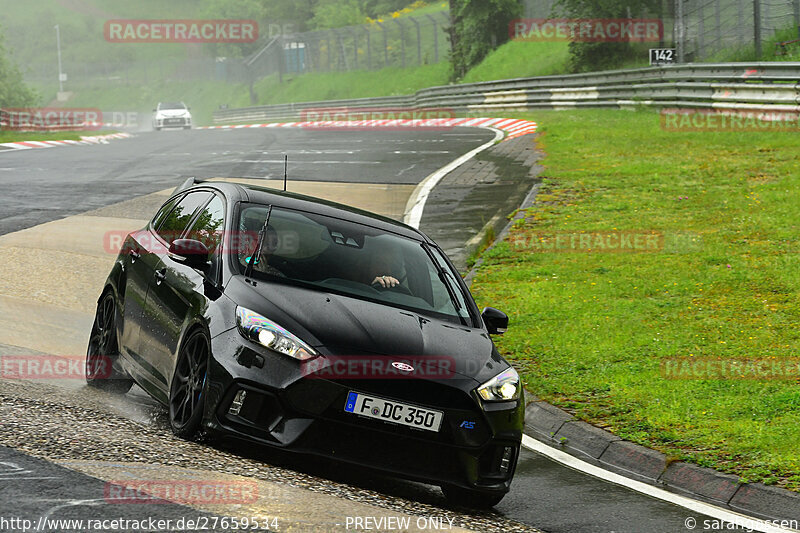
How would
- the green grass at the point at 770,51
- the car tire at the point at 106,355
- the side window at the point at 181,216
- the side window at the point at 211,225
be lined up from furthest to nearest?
the green grass at the point at 770,51 < the car tire at the point at 106,355 < the side window at the point at 181,216 < the side window at the point at 211,225

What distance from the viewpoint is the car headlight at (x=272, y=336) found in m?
5.89

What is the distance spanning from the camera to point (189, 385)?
6.39 m

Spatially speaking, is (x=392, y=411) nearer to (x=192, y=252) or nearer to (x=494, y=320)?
(x=494, y=320)

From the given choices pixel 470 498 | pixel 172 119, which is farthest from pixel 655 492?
pixel 172 119

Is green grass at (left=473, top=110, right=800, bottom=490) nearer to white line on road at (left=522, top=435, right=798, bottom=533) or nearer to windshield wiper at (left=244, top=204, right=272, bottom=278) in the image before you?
white line on road at (left=522, top=435, right=798, bottom=533)

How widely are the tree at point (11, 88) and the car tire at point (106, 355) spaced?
3588 inches

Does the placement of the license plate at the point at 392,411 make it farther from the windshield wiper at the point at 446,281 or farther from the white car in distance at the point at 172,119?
the white car in distance at the point at 172,119

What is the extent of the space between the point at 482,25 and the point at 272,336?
53.9 metres

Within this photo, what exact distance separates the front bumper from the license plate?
28 millimetres

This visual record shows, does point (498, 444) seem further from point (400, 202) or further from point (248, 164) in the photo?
point (248, 164)

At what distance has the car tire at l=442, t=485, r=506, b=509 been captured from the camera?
20.4 feet

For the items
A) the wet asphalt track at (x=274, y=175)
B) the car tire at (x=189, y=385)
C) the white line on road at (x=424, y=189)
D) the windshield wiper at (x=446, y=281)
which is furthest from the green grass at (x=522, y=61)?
the car tire at (x=189, y=385)

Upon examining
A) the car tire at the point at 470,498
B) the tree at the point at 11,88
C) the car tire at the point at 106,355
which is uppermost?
the tree at the point at 11,88

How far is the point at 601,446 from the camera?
7.91 m
